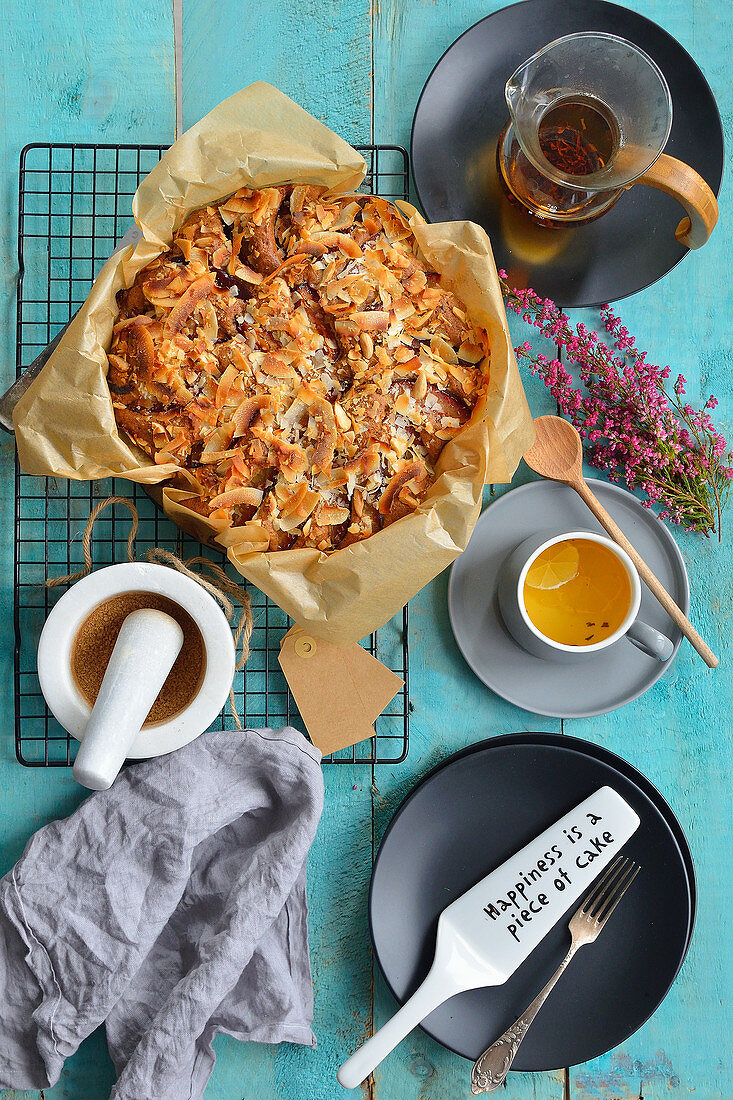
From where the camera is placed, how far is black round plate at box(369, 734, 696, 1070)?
1.09 m

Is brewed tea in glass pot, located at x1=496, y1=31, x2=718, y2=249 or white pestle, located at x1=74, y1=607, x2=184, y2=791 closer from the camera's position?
white pestle, located at x1=74, y1=607, x2=184, y2=791

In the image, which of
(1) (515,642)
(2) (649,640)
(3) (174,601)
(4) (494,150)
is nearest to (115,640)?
(3) (174,601)

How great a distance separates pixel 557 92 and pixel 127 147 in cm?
56

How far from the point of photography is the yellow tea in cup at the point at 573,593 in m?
1.06

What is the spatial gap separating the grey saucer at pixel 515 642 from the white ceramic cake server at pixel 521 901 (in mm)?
139

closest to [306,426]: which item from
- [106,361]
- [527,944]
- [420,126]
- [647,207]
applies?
[106,361]

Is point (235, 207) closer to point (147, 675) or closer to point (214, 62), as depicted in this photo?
point (214, 62)

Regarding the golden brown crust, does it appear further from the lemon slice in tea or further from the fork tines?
the fork tines

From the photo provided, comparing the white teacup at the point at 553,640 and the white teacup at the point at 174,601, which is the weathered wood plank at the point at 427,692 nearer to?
the white teacup at the point at 553,640

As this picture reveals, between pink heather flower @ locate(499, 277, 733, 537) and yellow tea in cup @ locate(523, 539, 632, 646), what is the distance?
5.5 inches

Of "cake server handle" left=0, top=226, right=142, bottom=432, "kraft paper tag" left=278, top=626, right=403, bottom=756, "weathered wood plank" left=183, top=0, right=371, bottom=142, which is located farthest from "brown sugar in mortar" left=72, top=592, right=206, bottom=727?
"weathered wood plank" left=183, top=0, right=371, bottom=142

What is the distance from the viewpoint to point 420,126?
3.53 ft

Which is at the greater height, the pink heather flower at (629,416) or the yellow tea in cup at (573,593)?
the pink heather flower at (629,416)

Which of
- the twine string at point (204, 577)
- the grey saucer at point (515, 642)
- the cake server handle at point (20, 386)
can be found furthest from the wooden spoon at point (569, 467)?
the cake server handle at point (20, 386)
